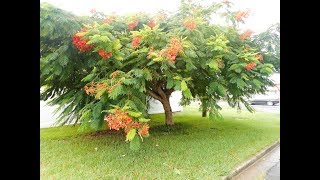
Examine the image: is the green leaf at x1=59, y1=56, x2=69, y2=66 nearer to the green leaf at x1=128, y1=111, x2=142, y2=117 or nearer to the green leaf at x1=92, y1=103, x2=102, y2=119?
the green leaf at x1=92, y1=103, x2=102, y2=119

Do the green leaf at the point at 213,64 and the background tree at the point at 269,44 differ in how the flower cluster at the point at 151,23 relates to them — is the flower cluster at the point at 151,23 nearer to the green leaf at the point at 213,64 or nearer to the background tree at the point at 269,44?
the green leaf at the point at 213,64

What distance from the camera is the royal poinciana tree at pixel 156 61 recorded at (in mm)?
2236

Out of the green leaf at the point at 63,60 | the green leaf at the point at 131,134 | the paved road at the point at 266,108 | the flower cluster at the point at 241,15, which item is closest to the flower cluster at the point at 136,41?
the green leaf at the point at 63,60

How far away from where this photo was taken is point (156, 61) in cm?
244

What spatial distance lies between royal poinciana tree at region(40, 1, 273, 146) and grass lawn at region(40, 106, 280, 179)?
361 mm

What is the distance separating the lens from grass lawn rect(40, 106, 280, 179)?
2.31m

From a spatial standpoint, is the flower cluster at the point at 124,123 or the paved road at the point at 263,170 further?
the paved road at the point at 263,170

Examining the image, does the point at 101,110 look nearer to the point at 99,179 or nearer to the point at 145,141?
the point at 99,179

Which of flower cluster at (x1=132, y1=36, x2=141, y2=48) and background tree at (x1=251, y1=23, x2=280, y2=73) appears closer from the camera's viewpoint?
flower cluster at (x1=132, y1=36, x2=141, y2=48)

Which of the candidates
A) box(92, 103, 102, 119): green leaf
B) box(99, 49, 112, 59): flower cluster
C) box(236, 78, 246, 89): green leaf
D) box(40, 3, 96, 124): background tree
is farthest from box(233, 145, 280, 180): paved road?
box(40, 3, 96, 124): background tree

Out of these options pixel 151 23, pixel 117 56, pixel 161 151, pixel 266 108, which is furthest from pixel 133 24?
pixel 266 108

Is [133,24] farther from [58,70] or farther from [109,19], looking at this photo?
[58,70]
